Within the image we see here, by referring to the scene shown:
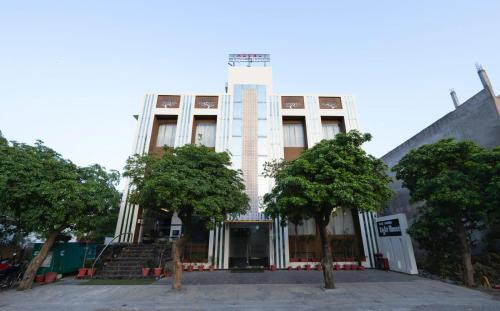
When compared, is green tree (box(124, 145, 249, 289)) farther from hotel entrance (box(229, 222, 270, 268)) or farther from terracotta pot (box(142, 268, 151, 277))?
hotel entrance (box(229, 222, 270, 268))

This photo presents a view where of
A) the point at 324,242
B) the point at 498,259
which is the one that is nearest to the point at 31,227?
the point at 324,242

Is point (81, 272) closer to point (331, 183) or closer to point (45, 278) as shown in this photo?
point (45, 278)

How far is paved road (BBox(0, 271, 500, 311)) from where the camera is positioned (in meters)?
7.36

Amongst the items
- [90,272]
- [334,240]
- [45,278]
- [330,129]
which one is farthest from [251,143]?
[45,278]

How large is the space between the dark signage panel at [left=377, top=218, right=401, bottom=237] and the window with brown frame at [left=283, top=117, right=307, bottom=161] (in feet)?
25.8

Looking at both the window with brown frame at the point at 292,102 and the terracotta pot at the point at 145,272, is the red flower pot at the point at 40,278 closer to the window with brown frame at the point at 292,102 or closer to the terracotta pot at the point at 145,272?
the terracotta pot at the point at 145,272

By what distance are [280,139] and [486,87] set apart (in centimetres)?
1299

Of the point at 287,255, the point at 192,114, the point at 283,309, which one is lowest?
the point at 283,309

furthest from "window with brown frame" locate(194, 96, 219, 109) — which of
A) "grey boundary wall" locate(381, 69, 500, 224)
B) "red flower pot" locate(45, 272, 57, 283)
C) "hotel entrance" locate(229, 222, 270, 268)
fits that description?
"grey boundary wall" locate(381, 69, 500, 224)

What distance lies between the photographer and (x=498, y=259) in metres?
11.3

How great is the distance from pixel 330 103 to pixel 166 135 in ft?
49.5

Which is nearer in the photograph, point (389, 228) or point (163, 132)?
point (389, 228)

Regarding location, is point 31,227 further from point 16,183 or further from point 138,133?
point 138,133

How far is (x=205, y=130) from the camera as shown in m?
20.0
